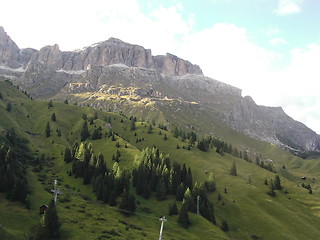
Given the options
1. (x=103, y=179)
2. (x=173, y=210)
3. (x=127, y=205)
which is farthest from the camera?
(x=103, y=179)

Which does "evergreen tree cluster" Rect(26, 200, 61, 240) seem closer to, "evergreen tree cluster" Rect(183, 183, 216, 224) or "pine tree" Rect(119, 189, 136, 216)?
"pine tree" Rect(119, 189, 136, 216)

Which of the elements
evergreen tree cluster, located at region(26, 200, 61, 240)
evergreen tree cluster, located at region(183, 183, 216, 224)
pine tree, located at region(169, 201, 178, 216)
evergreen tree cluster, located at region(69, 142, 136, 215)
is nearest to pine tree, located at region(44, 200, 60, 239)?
evergreen tree cluster, located at region(26, 200, 61, 240)

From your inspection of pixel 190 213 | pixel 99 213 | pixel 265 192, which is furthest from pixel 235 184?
pixel 99 213

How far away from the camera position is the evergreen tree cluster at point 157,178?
140 m

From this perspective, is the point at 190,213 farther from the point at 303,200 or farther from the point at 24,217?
the point at 303,200

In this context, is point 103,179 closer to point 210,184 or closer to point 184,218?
point 184,218

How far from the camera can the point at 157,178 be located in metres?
147

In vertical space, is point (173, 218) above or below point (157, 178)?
below

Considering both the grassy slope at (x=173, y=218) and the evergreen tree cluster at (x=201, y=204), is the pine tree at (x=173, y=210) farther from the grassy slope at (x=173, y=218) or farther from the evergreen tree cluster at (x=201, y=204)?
the evergreen tree cluster at (x=201, y=204)

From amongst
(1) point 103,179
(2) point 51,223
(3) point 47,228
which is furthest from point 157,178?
(3) point 47,228

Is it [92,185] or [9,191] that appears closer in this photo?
[9,191]

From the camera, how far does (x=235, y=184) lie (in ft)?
559

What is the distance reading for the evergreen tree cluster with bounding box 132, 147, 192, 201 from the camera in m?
140

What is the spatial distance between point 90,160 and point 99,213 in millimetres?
46144
